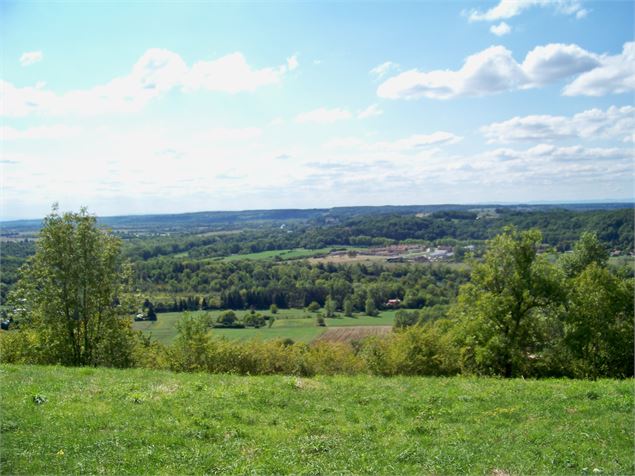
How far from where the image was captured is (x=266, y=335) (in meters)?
76.5

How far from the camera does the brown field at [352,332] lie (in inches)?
2921

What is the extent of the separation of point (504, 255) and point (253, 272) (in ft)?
361

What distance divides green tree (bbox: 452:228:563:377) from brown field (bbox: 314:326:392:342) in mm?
44453

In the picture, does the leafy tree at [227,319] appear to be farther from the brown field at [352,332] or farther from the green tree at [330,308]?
the green tree at [330,308]

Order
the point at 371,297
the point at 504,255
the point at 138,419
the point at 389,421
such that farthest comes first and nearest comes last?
the point at 371,297 < the point at 504,255 < the point at 389,421 < the point at 138,419

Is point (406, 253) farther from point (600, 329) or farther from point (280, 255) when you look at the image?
point (600, 329)

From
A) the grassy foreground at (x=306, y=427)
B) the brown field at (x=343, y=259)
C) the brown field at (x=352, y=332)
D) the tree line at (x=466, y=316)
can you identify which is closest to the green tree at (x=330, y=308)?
the brown field at (x=352, y=332)

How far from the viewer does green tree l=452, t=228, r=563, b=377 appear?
1102 inches

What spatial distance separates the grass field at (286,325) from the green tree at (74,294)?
38299 millimetres

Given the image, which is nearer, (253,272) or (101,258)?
(101,258)

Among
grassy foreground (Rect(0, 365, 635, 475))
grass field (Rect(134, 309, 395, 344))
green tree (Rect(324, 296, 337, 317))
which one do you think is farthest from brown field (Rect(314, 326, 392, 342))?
grassy foreground (Rect(0, 365, 635, 475))

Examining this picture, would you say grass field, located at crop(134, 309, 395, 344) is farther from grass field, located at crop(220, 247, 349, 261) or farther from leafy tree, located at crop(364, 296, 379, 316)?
grass field, located at crop(220, 247, 349, 261)

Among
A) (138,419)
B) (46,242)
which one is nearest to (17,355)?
(46,242)

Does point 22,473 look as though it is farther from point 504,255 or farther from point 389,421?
point 504,255
